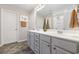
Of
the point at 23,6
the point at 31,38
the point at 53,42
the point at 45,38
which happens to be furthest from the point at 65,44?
the point at 23,6

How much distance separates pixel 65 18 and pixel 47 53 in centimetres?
66

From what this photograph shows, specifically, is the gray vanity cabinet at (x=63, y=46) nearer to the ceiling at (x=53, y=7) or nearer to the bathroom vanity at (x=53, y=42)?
the bathroom vanity at (x=53, y=42)

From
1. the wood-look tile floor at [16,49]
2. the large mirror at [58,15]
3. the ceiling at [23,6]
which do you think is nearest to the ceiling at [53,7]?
the large mirror at [58,15]

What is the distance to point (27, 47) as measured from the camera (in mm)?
1594

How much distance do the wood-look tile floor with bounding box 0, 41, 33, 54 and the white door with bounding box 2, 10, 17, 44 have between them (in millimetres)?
80

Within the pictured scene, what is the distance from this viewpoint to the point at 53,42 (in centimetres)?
137

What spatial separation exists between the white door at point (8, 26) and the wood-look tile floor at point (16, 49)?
0.26 ft

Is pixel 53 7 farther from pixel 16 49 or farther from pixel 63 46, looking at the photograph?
pixel 16 49

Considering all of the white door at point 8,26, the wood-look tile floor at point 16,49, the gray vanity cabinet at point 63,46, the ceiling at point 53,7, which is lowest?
the wood-look tile floor at point 16,49

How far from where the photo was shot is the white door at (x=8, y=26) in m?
1.45

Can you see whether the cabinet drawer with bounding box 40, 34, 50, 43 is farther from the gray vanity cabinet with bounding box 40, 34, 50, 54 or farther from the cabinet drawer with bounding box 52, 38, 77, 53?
the cabinet drawer with bounding box 52, 38, 77, 53

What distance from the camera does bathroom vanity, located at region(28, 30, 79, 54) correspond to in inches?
42.8

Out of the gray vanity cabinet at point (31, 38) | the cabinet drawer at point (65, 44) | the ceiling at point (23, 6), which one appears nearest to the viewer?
the cabinet drawer at point (65, 44)

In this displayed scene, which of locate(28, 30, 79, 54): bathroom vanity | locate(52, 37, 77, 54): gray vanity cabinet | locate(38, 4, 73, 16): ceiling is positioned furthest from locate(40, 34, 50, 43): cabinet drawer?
locate(38, 4, 73, 16): ceiling
